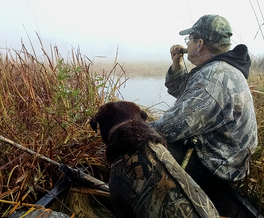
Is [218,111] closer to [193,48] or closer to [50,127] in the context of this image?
[193,48]

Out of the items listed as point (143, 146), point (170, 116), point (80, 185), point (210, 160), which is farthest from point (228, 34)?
point (80, 185)

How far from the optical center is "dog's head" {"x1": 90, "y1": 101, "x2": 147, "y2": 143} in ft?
4.29

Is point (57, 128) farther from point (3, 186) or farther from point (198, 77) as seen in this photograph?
point (198, 77)

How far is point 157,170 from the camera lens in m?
1.01

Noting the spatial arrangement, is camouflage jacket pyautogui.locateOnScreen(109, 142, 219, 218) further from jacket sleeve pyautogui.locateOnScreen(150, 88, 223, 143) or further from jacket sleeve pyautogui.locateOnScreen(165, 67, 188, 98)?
jacket sleeve pyautogui.locateOnScreen(165, 67, 188, 98)

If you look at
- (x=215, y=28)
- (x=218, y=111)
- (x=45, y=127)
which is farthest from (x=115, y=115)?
(x=215, y=28)

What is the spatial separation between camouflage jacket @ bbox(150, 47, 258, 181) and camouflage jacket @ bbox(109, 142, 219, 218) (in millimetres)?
374

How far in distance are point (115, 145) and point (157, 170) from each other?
0.30 m

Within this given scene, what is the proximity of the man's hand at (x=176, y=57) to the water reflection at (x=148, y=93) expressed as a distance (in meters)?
1.12

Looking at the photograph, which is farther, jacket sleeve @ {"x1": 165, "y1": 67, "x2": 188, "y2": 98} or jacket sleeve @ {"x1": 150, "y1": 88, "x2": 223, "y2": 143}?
jacket sleeve @ {"x1": 165, "y1": 67, "x2": 188, "y2": 98}

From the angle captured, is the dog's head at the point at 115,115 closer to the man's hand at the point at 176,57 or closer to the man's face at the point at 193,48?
the man's face at the point at 193,48

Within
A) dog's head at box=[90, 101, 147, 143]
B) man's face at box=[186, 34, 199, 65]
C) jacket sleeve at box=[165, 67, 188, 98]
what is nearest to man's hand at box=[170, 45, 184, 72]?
jacket sleeve at box=[165, 67, 188, 98]

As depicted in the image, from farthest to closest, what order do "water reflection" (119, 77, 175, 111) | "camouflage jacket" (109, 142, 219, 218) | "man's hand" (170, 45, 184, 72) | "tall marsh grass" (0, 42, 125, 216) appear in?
"water reflection" (119, 77, 175, 111) < "man's hand" (170, 45, 184, 72) < "tall marsh grass" (0, 42, 125, 216) < "camouflage jacket" (109, 142, 219, 218)

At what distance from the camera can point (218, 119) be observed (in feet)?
4.68
